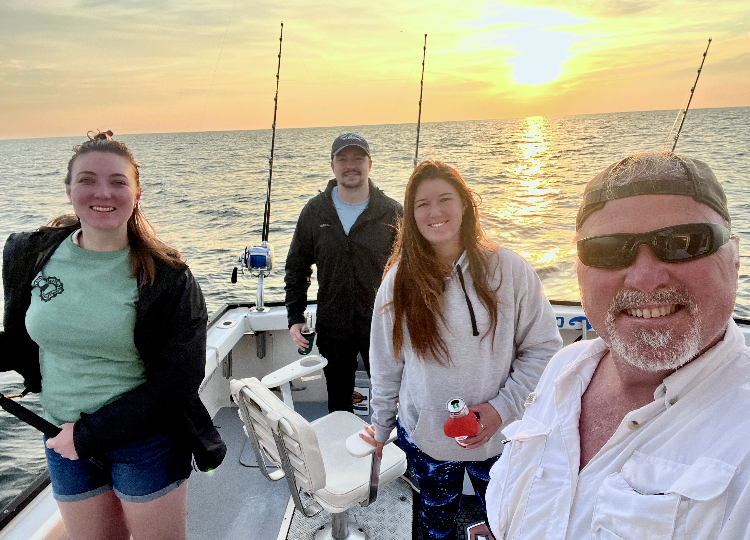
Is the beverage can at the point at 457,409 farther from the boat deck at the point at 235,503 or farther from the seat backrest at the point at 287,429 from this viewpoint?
the boat deck at the point at 235,503

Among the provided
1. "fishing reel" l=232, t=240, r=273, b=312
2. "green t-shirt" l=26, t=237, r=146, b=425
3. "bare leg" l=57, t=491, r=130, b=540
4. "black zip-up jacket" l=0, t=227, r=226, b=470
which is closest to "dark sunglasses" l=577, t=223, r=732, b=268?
"black zip-up jacket" l=0, t=227, r=226, b=470

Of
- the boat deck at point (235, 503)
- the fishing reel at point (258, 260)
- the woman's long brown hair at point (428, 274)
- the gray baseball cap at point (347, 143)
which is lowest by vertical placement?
the boat deck at point (235, 503)

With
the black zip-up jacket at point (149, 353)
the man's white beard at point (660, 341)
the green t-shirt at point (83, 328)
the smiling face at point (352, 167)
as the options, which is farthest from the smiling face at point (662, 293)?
the smiling face at point (352, 167)

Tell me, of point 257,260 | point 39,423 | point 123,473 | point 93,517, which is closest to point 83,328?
point 39,423

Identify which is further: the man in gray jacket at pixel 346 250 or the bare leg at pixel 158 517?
the man in gray jacket at pixel 346 250

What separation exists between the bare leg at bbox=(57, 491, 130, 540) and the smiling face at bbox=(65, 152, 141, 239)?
86 centimetres

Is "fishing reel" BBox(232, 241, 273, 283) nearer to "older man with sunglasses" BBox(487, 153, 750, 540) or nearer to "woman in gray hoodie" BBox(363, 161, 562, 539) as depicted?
"woman in gray hoodie" BBox(363, 161, 562, 539)

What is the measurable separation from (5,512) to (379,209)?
2.11 meters

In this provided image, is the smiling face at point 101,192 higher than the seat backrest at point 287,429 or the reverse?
higher

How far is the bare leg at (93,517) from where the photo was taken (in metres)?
1.43

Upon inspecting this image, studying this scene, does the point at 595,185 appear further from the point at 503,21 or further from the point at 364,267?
the point at 503,21

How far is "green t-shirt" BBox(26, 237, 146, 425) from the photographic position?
52.9 inches

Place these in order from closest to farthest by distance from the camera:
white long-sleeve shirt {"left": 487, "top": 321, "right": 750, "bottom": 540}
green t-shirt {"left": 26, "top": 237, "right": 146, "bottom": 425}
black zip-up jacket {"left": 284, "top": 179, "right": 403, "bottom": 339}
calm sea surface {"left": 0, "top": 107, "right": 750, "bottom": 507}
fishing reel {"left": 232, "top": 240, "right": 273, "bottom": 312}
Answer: white long-sleeve shirt {"left": 487, "top": 321, "right": 750, "bottom": 540}, green t-shirt {"left": 26, "top": 237, "right": 146, "bottom": 425}, black zip-up jacket {"left": 284, "top": 179, "right": 403, "bottom": 339}, fishing reel {"left": 232, "top": 240, "right": 273, "bottom": 312}, calm sea surface {"left": 0, "top": 107, "right": 750, "bottom": 507}

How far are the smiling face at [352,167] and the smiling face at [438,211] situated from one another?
1.08m
